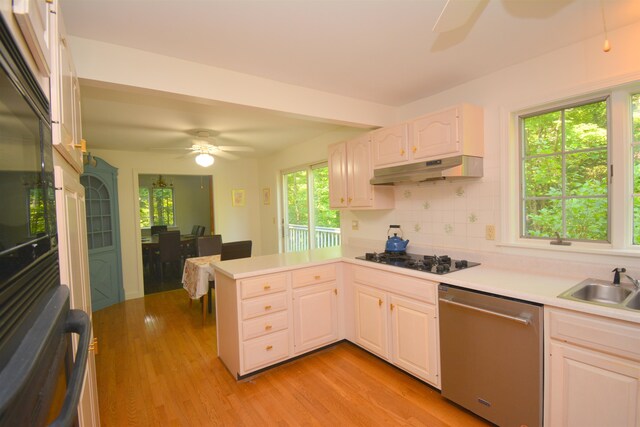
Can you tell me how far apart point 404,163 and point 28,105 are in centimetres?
245

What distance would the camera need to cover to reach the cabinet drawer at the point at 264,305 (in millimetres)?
2424

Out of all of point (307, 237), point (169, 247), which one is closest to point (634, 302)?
point (307, 237)

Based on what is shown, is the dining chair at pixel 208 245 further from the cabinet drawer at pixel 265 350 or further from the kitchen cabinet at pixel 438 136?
the kitchen cabinet at pixel 438 136

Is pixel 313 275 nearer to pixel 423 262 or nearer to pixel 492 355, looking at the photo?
pixel 423 262

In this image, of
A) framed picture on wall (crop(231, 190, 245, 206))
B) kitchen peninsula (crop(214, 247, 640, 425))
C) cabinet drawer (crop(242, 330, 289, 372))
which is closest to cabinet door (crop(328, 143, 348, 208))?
kitchen peninsula (crop(214, 247, 640, 425))

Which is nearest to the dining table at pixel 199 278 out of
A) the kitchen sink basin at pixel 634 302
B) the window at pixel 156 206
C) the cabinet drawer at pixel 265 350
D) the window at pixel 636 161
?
the cabinet drawer at pixel 265 350

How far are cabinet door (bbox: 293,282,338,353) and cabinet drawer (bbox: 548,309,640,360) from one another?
67.0 inches

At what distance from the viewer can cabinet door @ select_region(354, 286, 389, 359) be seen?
255cm

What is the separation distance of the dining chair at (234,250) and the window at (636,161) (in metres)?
3.41

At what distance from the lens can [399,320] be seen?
2.41m

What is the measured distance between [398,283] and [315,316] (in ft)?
2.81

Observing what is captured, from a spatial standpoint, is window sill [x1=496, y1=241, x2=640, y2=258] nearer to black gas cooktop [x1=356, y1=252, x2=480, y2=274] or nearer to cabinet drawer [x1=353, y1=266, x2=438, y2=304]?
black gas cooktop [x1=356, y1=252, x2=480, y2=274]

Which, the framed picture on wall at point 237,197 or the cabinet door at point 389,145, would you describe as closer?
the cabinet door at point 389,145

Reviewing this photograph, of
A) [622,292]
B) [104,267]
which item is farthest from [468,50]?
[104,267]
